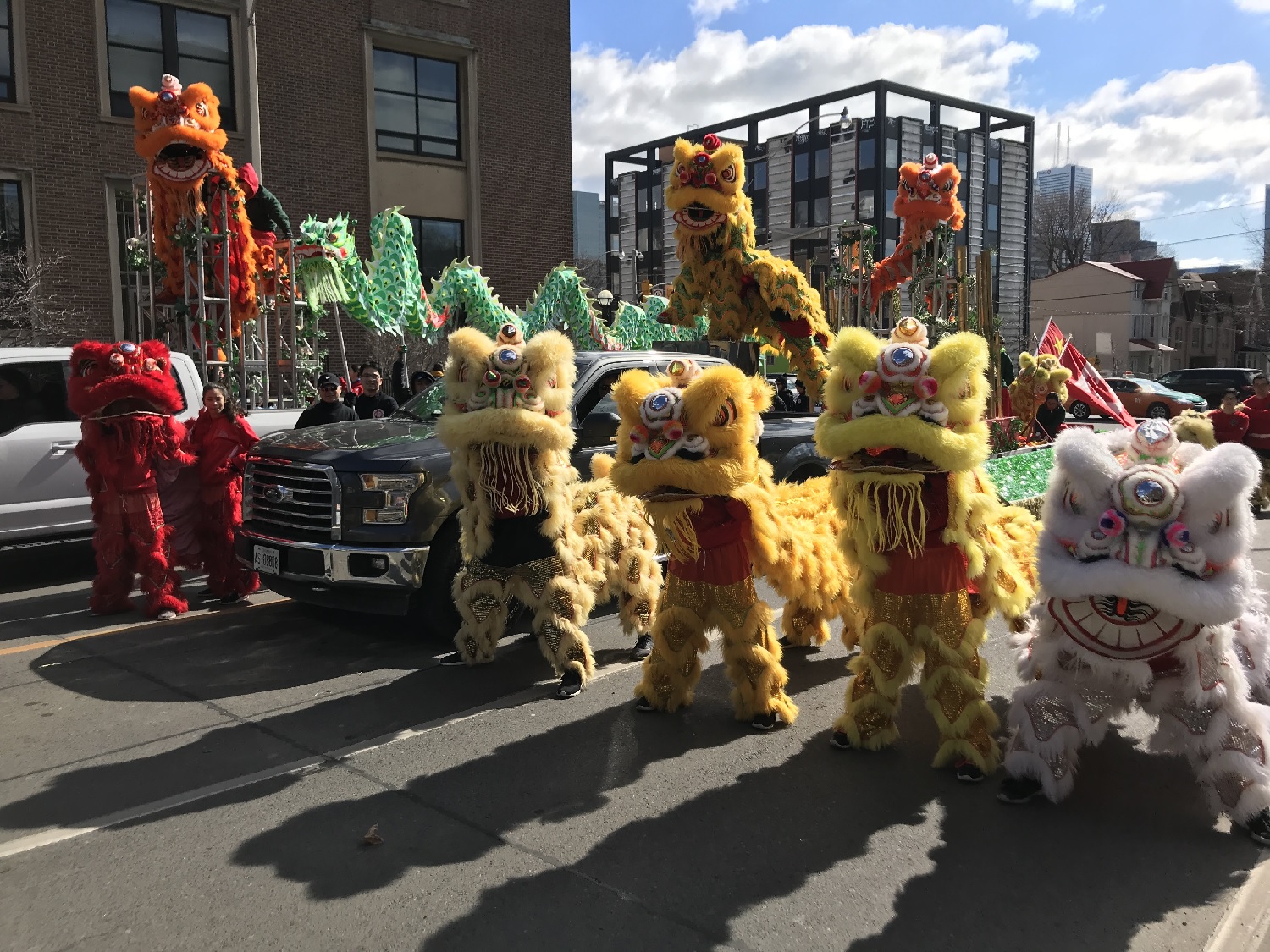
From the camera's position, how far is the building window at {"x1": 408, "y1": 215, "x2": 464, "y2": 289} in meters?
21.3

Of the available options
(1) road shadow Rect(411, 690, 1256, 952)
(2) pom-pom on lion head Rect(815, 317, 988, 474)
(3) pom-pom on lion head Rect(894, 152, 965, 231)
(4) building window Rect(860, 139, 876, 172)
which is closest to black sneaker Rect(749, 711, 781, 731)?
(1) road shadow Rect(411, 690, 1256, 952)

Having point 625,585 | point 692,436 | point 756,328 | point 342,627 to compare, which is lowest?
point 342,627

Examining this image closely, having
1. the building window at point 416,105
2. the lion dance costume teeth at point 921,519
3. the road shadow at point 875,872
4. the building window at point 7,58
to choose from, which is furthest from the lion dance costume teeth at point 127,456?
the building window at point 416,105

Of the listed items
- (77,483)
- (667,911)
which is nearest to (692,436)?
(667,911)

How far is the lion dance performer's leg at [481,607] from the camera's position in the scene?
529cm

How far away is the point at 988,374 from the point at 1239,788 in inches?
301

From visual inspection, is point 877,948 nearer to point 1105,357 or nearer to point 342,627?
→ point 342,627

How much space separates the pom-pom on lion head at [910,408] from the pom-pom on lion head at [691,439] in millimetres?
494

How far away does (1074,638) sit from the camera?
3.80 meters

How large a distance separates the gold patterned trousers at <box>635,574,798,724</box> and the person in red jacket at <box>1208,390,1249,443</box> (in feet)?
29.7

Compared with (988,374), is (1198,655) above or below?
below

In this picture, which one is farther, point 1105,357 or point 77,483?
point 1105,357

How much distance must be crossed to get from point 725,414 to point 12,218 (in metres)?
17.1

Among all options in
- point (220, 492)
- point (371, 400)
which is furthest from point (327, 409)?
point (220, 492)
